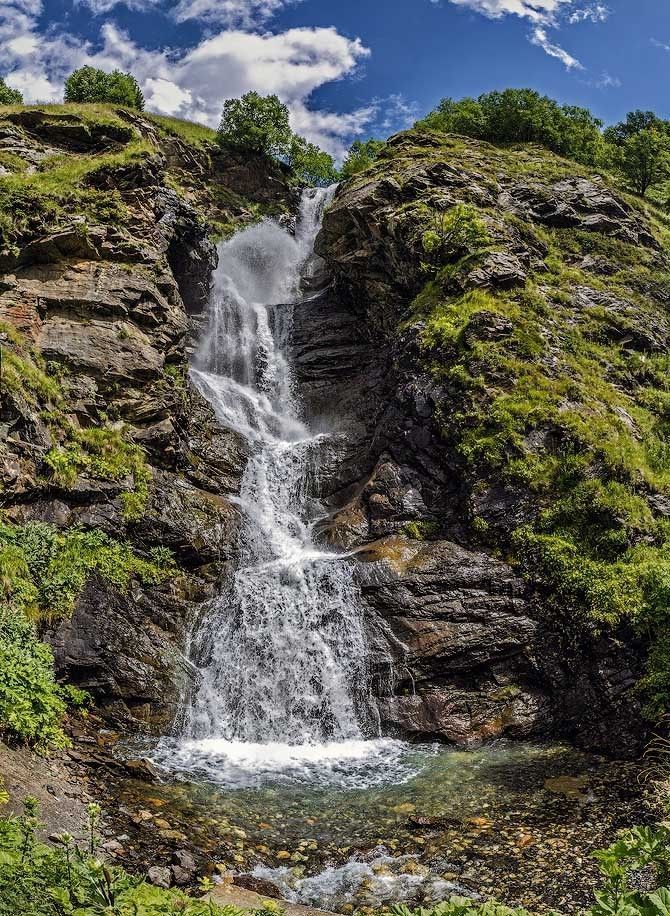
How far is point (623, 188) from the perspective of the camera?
36.1 m

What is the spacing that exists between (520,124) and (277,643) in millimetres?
36342

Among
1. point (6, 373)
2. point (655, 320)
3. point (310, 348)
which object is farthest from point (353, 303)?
point (6, 373)

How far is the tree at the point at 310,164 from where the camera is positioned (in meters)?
46.3

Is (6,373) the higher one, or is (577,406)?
(577,406)

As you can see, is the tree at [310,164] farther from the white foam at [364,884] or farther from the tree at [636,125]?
the white foam at [364,884]

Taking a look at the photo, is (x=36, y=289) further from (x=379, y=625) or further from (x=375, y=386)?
(x=379, y=625)

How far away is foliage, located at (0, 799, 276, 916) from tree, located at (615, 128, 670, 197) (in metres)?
41.8

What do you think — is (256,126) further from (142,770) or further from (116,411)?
(142,770)

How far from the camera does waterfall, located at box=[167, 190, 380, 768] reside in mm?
14859

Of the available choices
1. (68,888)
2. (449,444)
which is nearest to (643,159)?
(449,444)

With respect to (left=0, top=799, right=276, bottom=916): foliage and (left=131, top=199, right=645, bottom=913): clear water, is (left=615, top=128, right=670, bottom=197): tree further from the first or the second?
(left=0, top=799, right=276, bottom=916): foliage

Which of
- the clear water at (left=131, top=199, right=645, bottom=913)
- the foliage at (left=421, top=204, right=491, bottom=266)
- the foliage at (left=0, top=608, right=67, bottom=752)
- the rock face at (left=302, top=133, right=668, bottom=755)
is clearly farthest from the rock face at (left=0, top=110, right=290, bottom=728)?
the foliage at (left=421, top=204, right=491, bottom=266)

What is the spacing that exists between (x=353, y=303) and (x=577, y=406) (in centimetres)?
1400

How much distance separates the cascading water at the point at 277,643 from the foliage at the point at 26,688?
3146 millimetres
